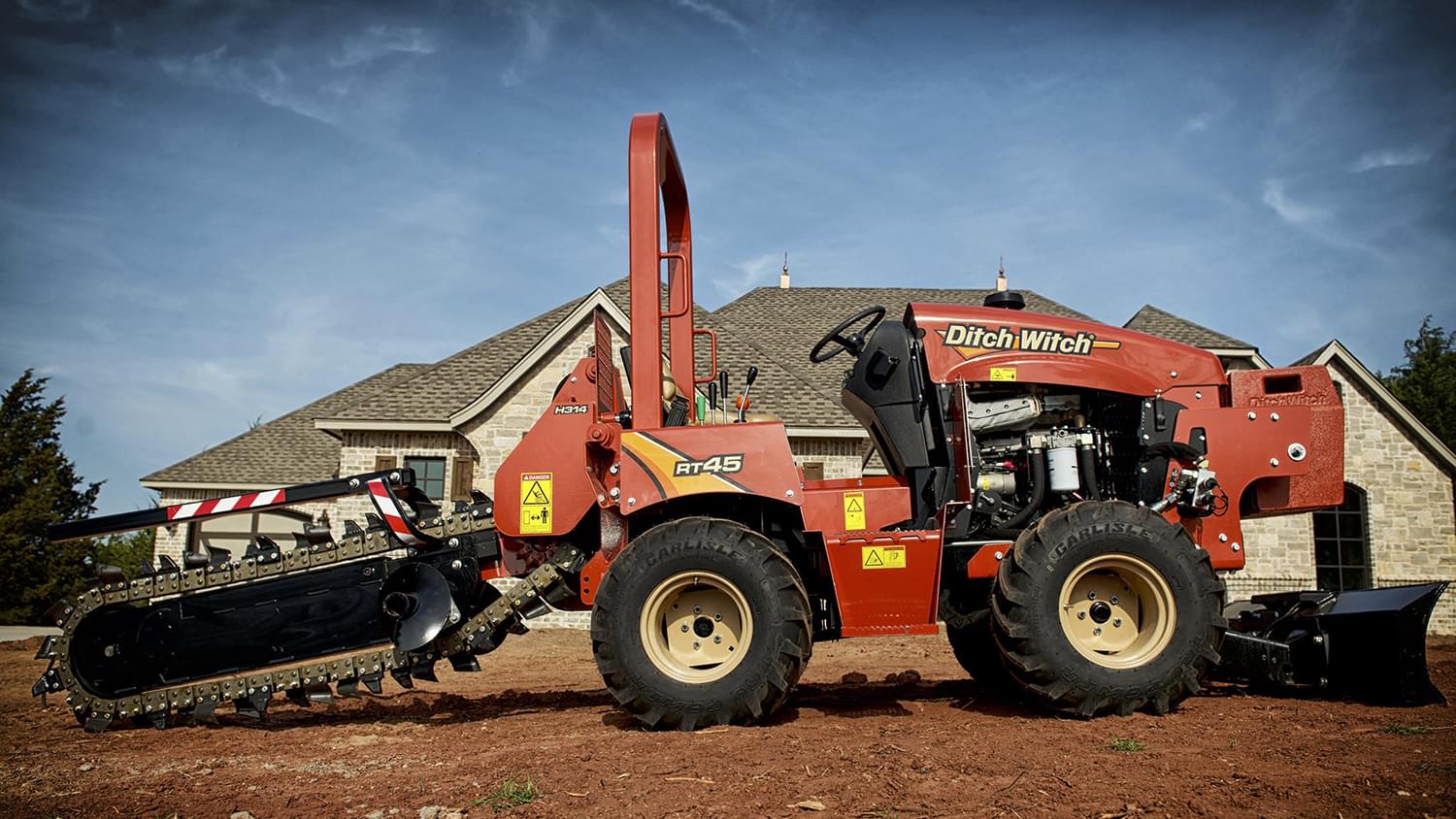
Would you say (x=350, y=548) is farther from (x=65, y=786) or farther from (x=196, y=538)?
(x=196, y=538)

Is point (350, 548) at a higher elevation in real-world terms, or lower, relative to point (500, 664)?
higher

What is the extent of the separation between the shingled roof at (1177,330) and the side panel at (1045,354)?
1379 centimetres

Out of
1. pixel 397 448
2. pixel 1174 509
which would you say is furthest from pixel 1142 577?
pixel 397 448

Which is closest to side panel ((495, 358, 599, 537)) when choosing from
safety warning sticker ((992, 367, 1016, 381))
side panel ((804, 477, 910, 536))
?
side panel ((804, 477, 910, 536))

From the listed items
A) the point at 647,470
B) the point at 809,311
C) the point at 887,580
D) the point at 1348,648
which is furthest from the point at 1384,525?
the point at 647,470

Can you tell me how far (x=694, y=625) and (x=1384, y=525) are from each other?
17.7m

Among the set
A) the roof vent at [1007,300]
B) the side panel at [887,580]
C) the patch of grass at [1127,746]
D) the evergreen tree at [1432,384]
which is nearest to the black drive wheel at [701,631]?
the side panel at [887,580]

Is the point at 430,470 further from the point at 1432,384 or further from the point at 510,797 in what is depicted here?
the point at 1432,384

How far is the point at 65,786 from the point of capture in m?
4.40

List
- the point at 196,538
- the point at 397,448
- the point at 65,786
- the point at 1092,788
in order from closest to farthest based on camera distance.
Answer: the point at 1092,788 → the point at 65,786 → the point at 397,448 → the point at 196,538

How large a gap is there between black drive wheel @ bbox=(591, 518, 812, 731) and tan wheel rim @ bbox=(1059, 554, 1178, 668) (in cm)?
150

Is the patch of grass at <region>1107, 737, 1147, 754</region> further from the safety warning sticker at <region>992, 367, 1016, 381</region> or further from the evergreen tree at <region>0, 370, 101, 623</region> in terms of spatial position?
the evergreen tree at <region>0, 370, 101, 623</region>

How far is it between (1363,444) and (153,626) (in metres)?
20.0

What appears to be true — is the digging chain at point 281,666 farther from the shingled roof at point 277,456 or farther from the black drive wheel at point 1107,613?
the shingled roof at point 277,456
